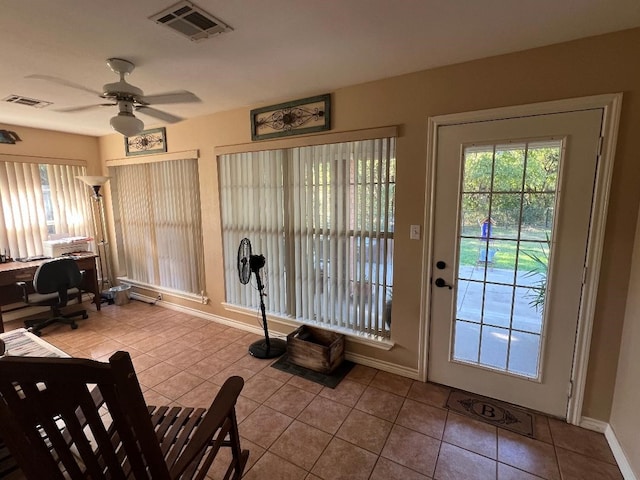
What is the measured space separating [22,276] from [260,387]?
3.17m

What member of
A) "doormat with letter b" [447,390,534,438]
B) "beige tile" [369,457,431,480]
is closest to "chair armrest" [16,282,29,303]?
"beige tile" [369,457,431,480]

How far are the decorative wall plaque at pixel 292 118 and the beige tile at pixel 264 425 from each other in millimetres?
2298

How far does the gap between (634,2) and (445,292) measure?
6.08 ft

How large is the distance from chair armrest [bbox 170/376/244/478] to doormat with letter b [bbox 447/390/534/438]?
5.52 feet

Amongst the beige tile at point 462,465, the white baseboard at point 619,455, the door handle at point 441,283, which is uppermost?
the door handle at point 441,283

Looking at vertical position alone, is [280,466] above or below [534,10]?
below

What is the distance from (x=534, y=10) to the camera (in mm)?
1522

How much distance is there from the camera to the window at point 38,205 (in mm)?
3822

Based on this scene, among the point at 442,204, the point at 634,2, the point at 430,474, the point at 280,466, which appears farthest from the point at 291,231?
the point at 634,2

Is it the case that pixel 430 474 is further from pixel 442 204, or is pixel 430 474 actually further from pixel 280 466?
pixel 442 204

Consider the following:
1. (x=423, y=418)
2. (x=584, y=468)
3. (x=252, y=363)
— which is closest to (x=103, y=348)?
(x=252, y=363)

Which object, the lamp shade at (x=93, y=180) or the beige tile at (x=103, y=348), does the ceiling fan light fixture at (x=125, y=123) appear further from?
the lamp shade at (x=93, y=180)

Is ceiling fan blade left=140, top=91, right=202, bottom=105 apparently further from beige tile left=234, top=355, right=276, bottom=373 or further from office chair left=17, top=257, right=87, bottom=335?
office chair left=17, top=257, right=87, bottom=335

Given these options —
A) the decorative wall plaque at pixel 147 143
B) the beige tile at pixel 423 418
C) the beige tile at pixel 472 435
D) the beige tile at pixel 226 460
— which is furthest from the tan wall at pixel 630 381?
the decorative wall plaque at pixel 147 143
